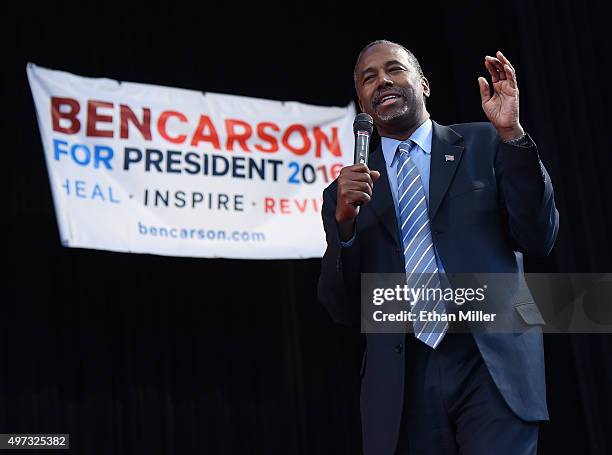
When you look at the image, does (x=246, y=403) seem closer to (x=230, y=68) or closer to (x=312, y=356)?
(x=312, y=356)

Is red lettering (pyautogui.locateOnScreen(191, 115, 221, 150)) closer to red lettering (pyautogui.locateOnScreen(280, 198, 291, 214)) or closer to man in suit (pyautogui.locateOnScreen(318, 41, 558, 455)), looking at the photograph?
red lettering (pyautogui.locateOnScreen(280, 198, 291, 214))

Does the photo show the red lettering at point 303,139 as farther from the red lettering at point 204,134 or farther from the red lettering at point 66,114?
the red lettering at point 66,114

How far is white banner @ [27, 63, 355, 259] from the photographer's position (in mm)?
3762

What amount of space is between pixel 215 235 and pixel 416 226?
2.37 m

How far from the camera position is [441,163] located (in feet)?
5.64

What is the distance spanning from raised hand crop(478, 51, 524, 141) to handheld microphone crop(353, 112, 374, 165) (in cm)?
24

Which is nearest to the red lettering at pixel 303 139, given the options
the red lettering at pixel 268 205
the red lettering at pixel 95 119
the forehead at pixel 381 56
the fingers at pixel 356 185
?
the red lettering at pixel 268 205

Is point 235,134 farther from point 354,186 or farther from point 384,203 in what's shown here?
point 354,186

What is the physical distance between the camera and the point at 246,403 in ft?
14.1

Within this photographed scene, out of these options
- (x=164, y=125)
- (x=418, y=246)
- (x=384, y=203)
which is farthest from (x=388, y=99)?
(x=164, y=125)

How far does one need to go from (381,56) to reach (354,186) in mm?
476

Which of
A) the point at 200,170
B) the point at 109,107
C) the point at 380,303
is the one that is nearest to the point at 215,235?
the point at 200,170

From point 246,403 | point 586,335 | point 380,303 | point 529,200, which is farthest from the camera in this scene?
point 246,403

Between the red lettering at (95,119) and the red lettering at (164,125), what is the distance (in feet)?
0.80
